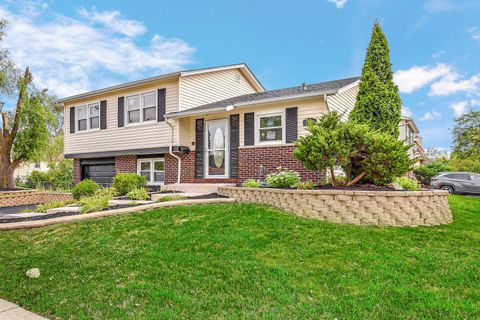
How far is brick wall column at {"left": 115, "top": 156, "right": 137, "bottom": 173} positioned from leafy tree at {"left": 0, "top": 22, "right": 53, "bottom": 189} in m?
5.86

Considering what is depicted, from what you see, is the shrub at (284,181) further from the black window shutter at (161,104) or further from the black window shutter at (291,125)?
the black window shutter at (161,104)

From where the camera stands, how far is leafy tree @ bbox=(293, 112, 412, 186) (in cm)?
661

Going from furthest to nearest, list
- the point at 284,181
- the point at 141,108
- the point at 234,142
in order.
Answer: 1. the point at 141,108
2. the point at 234,142
3. the point at 284,181

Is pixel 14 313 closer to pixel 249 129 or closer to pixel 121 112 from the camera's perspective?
pixel 249 129

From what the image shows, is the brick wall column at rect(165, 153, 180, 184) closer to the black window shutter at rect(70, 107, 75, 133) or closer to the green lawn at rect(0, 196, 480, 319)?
the black window shutter at rect(70, 107, 75, 133)

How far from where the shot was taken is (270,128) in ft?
33.8

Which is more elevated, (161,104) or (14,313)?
(161,104)

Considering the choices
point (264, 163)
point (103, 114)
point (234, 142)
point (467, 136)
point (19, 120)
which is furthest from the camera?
point (467, 136)

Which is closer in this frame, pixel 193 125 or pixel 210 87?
pixel 193 125

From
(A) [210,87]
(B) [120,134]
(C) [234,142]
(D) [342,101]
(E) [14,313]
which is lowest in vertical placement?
(E) [14,313]

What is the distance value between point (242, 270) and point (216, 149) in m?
8.10

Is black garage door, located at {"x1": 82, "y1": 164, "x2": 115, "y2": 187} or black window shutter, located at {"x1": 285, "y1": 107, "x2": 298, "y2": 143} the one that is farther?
black garage door, located at {"x1": 82, "y1": 164, "x2": 115, "y2": 187}

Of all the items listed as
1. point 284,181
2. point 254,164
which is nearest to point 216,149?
point 254,164

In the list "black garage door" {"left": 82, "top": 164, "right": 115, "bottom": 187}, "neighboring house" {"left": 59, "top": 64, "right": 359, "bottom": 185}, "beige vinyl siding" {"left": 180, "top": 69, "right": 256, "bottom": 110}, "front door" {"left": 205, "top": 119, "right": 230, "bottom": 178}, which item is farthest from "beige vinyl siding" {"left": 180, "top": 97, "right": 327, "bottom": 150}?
"black garage door" {"left": 82, "top": 164, "right": 115, "bottom": 187}
